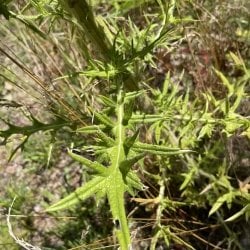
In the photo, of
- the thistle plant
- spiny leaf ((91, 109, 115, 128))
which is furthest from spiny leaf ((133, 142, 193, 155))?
spiny leaf ((91, 109, 115, 128))

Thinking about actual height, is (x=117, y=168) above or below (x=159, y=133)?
above

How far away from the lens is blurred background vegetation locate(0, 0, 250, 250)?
5.35ft

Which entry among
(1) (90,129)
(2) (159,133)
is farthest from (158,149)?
(2) (159,133)

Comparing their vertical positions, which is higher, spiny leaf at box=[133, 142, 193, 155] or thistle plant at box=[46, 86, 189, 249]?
thistle plant at box=[46, 86, 189, 249]

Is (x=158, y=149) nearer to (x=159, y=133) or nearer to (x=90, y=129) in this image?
(x=90, y=129)

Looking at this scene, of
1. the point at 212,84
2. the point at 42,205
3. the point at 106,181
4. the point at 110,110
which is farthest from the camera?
the point at 42,205

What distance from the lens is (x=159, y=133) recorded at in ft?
5.17

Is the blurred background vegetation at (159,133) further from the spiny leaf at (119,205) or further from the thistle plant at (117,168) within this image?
the spiny leaf at (119,205)

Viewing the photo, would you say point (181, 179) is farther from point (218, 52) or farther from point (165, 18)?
point (165, 18)

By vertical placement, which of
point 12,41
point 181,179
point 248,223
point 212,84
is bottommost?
point 248,223

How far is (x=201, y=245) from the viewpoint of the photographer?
2037 mm

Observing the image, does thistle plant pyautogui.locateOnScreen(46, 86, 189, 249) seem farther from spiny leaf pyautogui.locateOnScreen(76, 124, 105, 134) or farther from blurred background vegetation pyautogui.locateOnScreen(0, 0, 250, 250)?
blurred background vegetation pyautogui.locateOnScreen(0, 0, 250, 250)

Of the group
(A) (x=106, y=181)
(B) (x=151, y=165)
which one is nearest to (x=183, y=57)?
(B) (x=151, y=165)

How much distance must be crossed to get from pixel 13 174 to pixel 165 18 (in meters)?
1.32
